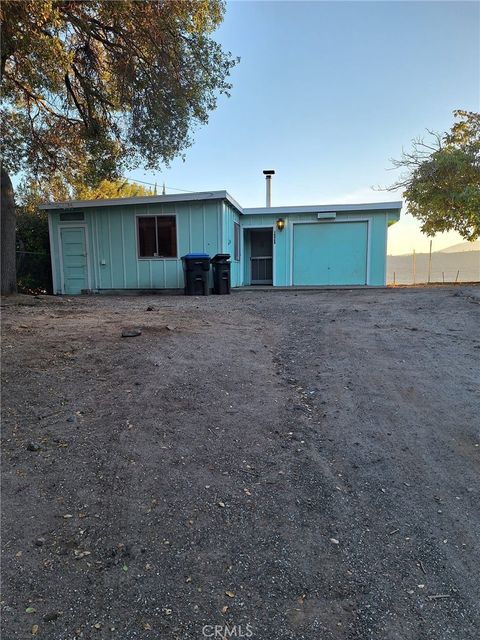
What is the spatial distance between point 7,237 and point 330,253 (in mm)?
9278

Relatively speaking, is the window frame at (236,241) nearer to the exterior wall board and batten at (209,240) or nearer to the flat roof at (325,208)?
the exterior wall board and batten at (209,240)

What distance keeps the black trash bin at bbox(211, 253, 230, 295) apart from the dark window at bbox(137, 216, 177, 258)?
1.62 metres

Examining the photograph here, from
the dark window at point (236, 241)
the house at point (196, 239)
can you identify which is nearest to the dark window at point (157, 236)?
the house at point (196, 239)

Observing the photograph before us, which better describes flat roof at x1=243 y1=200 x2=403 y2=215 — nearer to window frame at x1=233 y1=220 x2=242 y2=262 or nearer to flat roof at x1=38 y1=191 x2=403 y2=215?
flat roof at x1=38 y1=191 x2=403 y2=215

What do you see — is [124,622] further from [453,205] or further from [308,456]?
[453,205]

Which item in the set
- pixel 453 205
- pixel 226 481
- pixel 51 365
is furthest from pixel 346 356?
pixel 453 205

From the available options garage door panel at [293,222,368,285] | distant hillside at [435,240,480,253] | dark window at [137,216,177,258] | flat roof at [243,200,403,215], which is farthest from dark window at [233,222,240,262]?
distant hillside at [435,240,480,253]

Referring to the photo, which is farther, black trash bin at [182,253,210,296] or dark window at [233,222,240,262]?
dark window at [233,222,240,262]

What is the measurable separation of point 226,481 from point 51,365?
233 cm

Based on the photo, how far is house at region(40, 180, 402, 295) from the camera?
11.0m

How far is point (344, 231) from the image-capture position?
12.7 meters

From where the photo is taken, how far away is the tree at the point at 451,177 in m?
13.5

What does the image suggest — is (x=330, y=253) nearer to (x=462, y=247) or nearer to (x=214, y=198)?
(x=214, y=198)

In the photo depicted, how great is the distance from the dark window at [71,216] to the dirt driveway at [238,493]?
8380mm
